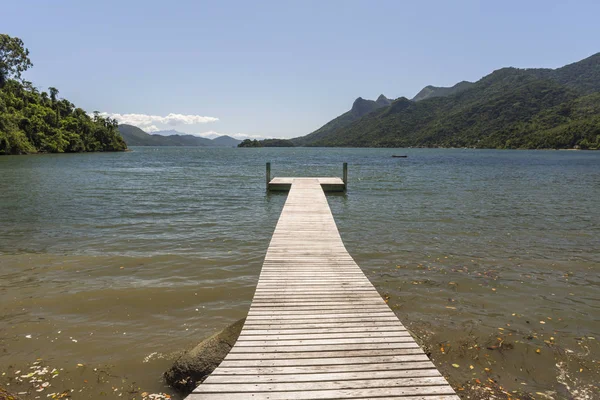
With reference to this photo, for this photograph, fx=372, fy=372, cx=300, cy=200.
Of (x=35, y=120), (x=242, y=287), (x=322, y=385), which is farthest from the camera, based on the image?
(x=35, y=120)

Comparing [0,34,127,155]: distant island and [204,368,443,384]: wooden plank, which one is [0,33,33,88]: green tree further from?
[204,368,443,384]: wooden plank

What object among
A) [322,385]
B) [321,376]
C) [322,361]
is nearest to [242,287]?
[322,361]

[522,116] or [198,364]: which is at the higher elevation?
[522,116]

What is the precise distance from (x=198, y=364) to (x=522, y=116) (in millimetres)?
171952

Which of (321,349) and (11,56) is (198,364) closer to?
(321,349)

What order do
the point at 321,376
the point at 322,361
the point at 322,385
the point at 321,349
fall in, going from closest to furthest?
the point at 322,385, the point at 321,376, the point at 322,361, the point at 321,349

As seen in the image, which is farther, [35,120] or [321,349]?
[35,120]

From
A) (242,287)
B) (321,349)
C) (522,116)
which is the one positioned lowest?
(242,287)

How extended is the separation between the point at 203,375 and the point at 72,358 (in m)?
2.00

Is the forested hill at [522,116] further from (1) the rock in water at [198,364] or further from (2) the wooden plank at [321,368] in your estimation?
(1) the rock in water at [198,364]

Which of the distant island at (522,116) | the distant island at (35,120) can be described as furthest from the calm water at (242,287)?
the distant island at (522,116)

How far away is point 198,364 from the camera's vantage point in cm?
449

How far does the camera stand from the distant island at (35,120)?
66.5 meters

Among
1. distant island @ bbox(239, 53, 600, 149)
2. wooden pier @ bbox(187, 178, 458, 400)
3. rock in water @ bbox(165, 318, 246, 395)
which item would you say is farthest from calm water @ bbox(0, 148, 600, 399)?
distant island @ bbox(239, 53, 600, 149)
